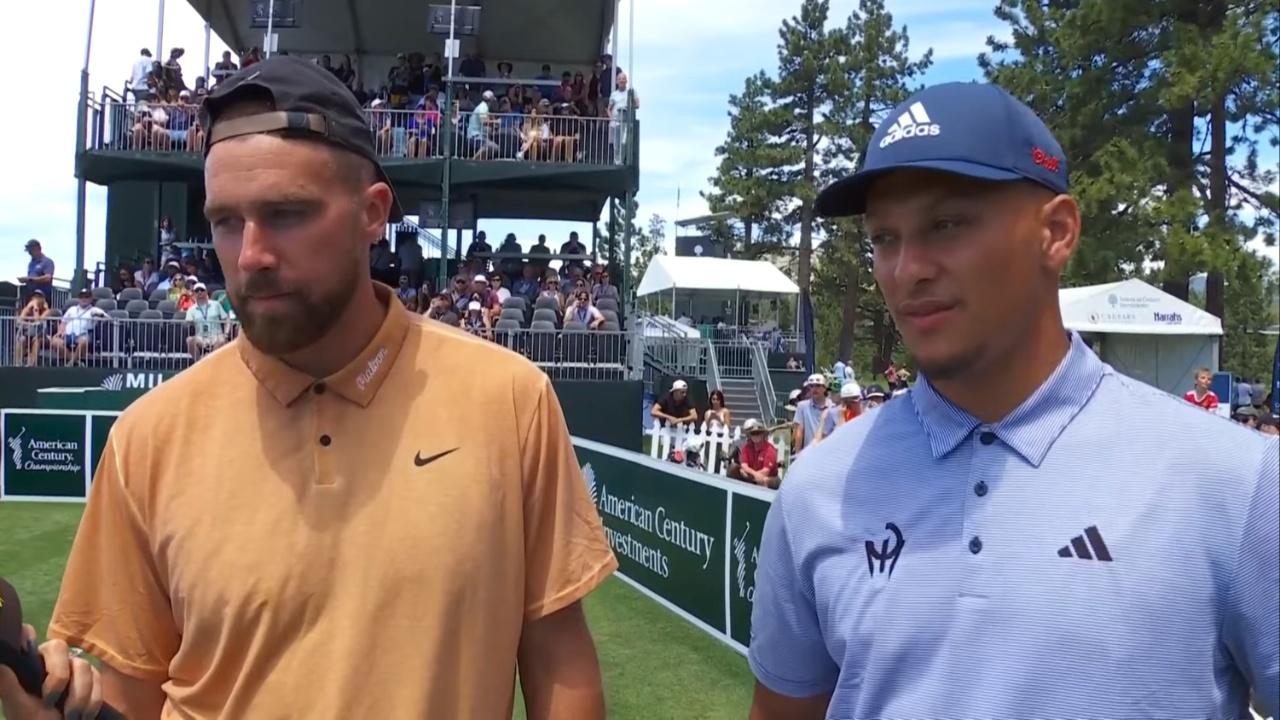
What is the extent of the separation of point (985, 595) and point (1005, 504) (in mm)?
156

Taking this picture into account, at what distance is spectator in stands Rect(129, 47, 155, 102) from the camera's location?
71.8ft

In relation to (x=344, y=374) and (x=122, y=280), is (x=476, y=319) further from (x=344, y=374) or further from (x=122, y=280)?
(x=344, y=374)

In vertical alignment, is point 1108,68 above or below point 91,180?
above

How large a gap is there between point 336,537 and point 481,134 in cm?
2044

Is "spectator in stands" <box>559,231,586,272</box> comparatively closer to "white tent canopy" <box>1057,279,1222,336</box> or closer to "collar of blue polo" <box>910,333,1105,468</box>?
"white tent canopy" <box>1057,279,1222,336</box>

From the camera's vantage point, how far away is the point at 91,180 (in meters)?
23.5

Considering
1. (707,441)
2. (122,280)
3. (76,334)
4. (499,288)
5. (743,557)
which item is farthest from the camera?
(122,280)

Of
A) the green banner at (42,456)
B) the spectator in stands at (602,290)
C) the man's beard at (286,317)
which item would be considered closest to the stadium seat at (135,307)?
the green banner at (42,456)

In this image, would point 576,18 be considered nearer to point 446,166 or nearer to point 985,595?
point 446,166

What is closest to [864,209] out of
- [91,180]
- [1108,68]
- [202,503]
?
[202,503]

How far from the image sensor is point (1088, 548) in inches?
65.4

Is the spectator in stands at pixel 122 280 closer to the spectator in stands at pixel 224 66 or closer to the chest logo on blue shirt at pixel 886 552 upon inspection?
the spectator in stands at pixel 224 66

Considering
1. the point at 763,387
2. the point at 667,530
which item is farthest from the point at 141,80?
the point at 667,530

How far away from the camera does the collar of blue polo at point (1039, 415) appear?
1791 mm
